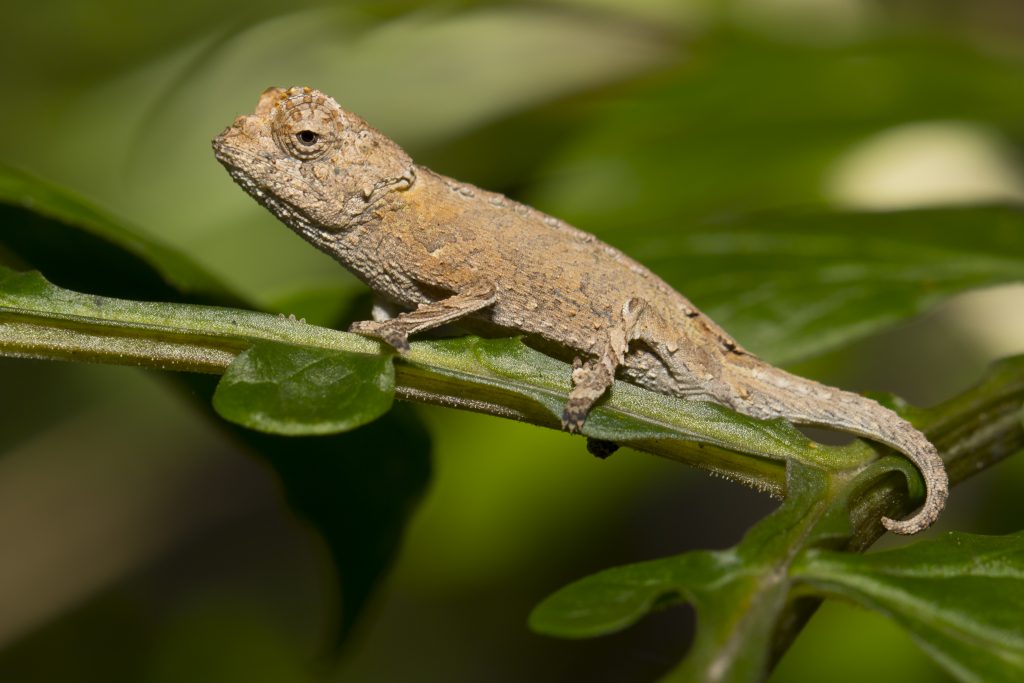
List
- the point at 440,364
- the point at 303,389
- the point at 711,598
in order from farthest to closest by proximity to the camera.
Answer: the point at 440,364, the point at 303,389, the point at 711,598

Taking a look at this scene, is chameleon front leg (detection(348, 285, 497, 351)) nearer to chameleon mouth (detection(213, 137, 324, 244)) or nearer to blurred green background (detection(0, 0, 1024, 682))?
chameleon mouth (detection(213, 137, 324, 244))

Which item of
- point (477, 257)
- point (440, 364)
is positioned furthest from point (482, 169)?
point (440, 364)

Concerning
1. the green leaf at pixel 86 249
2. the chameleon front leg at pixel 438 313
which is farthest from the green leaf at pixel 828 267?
the green leaf at pixel 86 249

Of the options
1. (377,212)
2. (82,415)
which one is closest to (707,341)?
(377,212)

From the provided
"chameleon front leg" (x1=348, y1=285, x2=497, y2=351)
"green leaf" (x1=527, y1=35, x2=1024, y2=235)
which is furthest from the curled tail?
"green leaf" (x1=527, y1=35, x2=1024, y2=235)

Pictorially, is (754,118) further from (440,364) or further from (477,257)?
(440,364)

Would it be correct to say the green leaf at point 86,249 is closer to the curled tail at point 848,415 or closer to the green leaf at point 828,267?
the green leaf at point 828,267

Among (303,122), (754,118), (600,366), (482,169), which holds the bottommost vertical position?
(482,169)
